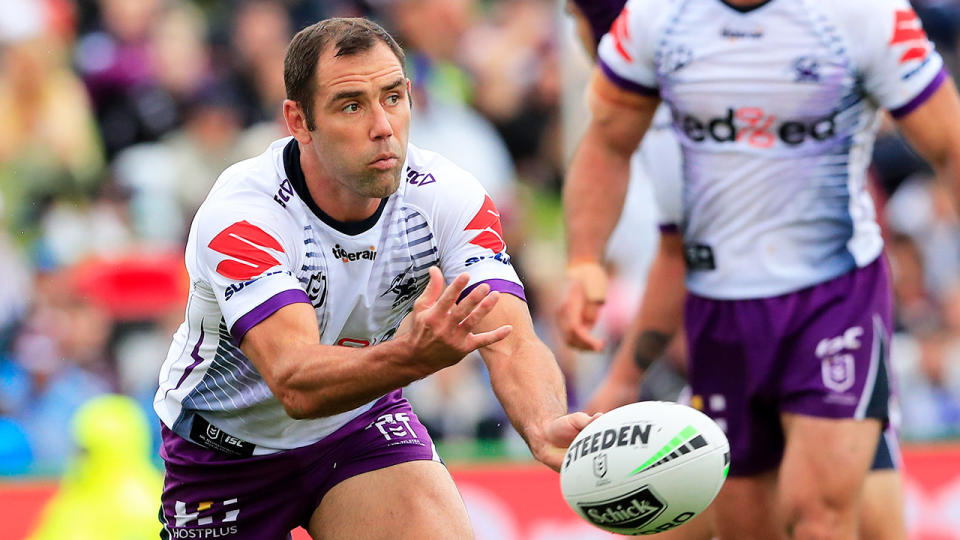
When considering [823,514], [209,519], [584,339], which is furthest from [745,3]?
[209,519]

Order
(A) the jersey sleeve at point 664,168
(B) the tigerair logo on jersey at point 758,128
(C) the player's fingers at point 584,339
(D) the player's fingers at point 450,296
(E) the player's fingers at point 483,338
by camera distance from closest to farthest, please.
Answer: (D) the player's fingers at point 450,296 → (E) the player's fingers at point 483,338 → (B) the tigerair logo on jersey at point 758,128 → (C) the player's fingers at point 584,339 → (A) the jersey sleeve at point 664,168

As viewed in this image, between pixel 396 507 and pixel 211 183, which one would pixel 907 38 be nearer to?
pixel 396 507

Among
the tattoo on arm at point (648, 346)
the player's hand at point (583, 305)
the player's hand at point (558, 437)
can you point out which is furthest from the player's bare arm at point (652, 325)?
the player's hand at point (558, 437)

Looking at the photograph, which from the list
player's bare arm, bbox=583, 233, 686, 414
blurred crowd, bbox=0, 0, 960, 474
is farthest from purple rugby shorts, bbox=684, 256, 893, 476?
blurred crowd, bbox=0, 0, 960, 474

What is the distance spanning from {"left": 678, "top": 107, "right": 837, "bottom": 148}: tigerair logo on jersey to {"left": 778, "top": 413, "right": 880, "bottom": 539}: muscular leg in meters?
1.12

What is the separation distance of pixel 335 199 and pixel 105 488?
16.3ft

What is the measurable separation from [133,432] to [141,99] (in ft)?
12.0

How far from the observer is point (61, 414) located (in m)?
10.4

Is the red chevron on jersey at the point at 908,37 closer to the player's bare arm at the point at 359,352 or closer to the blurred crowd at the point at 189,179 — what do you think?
the player's bare arm at the point at 359,352

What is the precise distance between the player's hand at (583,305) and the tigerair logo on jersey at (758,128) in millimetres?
745

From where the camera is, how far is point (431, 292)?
423cm

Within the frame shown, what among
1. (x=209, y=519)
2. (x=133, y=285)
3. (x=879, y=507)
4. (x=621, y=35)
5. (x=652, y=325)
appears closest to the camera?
(x=209, y=519)

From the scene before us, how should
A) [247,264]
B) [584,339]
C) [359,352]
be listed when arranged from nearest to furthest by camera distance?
[359,352], [247,264], [584,339]

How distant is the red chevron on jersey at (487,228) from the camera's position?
497 centimetres
